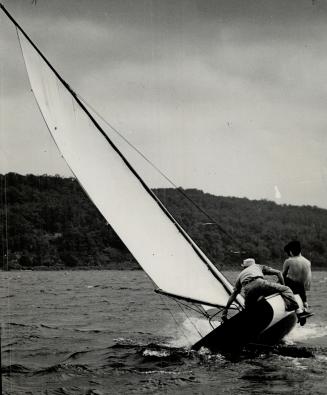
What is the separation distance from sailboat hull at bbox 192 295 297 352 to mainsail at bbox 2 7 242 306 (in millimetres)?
521

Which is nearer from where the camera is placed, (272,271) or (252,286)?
(252,286)

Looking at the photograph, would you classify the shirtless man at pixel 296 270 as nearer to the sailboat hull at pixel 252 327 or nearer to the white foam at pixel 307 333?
the sailboat hull at pixel 252 327

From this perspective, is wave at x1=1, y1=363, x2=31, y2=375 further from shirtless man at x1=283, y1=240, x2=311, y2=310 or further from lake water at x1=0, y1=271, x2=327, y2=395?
shirtless man at x1=283, y1=240, x2=311, y2=310

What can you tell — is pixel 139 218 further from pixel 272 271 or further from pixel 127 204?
pixel 272 271

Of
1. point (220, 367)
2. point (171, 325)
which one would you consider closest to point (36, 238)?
point (171, 325)

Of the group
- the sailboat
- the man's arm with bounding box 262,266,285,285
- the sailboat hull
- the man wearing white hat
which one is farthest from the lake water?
the man's arm with bounding box 262,266,285,285

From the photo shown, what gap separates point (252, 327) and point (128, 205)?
11.4ft

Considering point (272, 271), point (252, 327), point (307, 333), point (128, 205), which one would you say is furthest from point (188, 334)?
point (128, 205)

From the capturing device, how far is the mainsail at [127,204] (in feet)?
36.4

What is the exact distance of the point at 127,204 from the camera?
11.3 m

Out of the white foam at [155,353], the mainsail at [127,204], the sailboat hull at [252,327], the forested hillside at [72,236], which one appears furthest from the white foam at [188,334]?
the forested hillside at [72,236]

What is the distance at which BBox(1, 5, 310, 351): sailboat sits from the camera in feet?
36.4

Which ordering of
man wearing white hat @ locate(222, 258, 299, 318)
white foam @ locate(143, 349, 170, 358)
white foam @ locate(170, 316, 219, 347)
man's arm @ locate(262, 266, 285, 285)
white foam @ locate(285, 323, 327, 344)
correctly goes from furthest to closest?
1. white foam @ locate(285, 323, 327, 344)
2. white foam @ locate(170, 316, 219, 347)
3. white foam @ locate(143, 349, 170, 358)
4. man's arm @ locate(262, 266, 285, 285)
5. man wearing white hat @ locate(222, 258, 299, 318)

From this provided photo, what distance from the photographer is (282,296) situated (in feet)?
37.9
